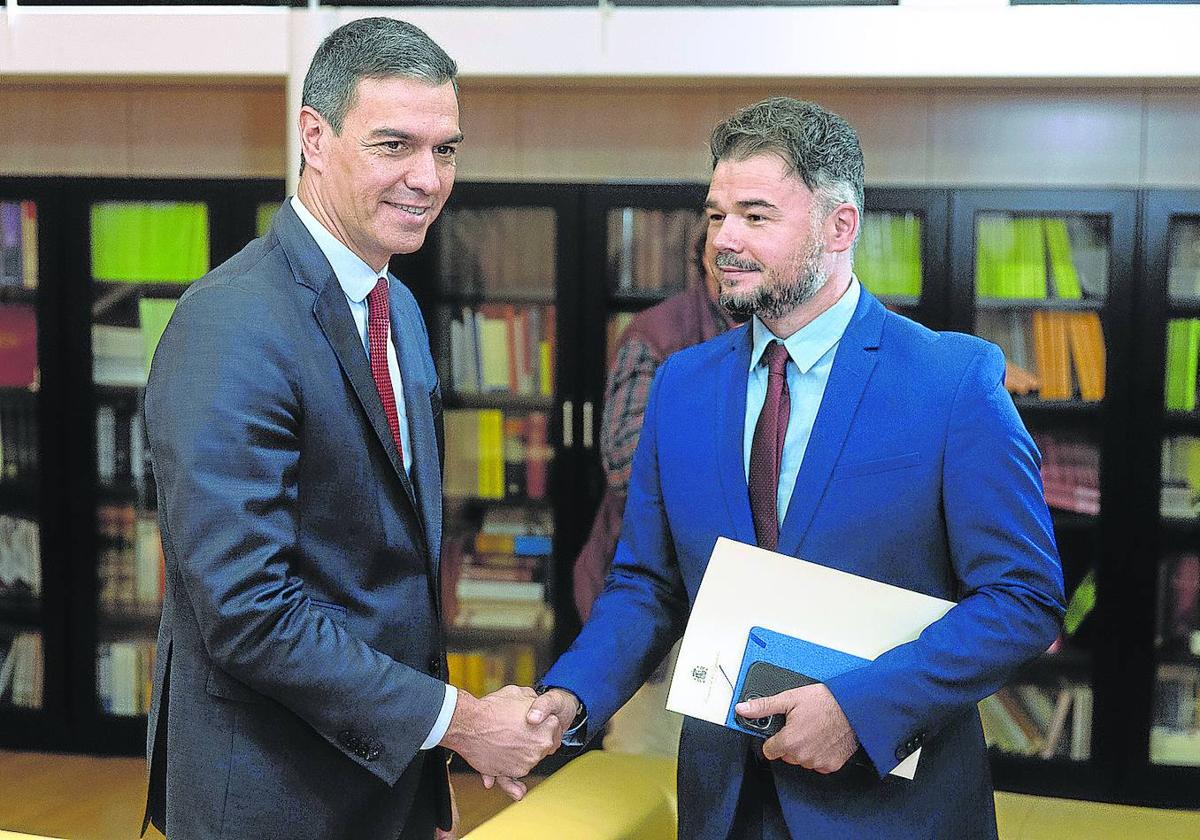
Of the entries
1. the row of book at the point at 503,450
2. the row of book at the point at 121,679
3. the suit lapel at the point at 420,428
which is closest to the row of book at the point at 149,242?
the row of book at the point at 503,450

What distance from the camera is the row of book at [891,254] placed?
4645 millimetres

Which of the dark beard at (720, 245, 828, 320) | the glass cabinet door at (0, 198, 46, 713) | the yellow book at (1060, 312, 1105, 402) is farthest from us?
the glass cabinet door at (0, 198, 46, 713)

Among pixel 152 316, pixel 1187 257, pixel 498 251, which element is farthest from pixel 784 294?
pixel 152 316

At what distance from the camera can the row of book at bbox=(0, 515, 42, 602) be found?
5.21 meters

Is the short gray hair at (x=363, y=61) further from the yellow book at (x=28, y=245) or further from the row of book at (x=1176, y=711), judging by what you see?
the row of book at (x=1176, y=711)

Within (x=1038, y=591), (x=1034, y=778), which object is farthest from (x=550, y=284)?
(x=1038, y=591)

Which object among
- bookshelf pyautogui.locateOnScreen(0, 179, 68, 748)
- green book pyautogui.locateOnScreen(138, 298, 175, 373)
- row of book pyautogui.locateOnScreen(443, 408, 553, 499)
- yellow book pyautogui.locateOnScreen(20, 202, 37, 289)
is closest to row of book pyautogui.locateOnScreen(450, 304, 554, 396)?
row of book pyautogui.locateOnScreen(443, 408, 553, 499)

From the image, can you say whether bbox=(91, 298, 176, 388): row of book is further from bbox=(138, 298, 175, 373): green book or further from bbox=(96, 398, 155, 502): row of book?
bbox=(96, 398, 155, 502): row of book

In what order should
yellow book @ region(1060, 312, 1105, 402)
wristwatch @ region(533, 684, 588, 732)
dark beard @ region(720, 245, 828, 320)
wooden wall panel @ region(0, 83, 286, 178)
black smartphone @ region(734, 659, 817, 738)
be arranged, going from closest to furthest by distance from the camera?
black smartphone @ region(734, 659, 817, 738)
dark beard @ region(720, 245, 828, 320)
wristwatch @ region(533, 684, 588, 732)
yellow book @ region(1060, 312, 1105, 402)
wooden wall panel @ region(0, 83, 286, 178)

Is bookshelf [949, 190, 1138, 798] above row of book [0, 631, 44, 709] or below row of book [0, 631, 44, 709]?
above

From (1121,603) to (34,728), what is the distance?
4049 millimetres

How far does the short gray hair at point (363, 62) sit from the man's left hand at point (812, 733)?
0.96 m

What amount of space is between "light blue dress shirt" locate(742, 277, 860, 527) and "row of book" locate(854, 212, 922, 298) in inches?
112

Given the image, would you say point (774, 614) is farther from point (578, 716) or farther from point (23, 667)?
point (23, 667)
